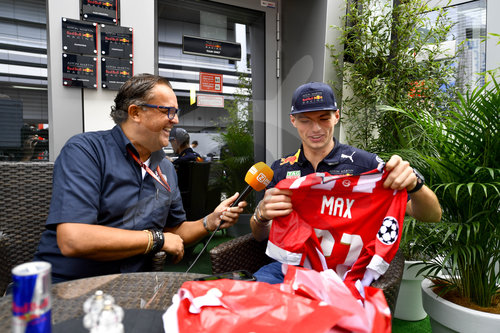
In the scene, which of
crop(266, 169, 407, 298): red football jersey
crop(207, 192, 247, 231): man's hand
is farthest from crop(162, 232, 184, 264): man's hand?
crop(266, 169, 407, 298): red football jersey

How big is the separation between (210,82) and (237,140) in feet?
2.22

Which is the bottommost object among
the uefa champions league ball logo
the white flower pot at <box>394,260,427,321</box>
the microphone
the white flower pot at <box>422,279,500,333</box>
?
the white flower pot at <box>394,260,427,321</box>

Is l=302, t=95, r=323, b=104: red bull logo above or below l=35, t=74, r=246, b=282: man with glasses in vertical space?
above

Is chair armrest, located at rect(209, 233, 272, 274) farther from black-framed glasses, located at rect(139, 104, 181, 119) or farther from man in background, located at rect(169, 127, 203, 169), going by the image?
man in background, located at rect(169, 127, 203, 169)

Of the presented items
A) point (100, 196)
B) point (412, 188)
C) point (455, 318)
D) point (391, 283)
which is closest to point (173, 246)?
point (100, 196)

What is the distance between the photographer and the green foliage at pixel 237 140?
137 inches

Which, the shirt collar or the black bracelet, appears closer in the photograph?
the black bracelet

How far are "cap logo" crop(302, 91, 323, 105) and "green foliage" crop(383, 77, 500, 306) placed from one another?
70 centimetres

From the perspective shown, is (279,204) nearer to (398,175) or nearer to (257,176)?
(257,176)

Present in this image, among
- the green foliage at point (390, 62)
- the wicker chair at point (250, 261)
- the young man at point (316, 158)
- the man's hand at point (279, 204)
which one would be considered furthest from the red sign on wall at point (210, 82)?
the man's hand at point (279, 204)

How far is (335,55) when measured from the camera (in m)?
3.38

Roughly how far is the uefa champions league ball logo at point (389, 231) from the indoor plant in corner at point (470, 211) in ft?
1.82

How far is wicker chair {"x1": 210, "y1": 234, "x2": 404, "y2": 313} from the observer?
4.06 feet

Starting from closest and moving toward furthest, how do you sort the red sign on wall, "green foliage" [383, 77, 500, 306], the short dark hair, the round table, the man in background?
the round table → "green foliage" [383, 77, 500, 306] → the short dark hair → the man in background → the red sign on wall
